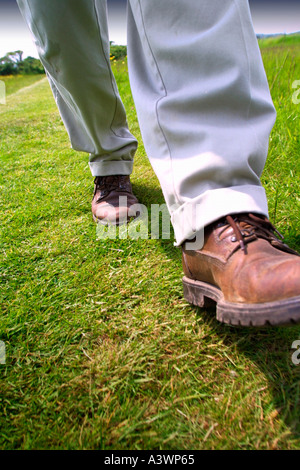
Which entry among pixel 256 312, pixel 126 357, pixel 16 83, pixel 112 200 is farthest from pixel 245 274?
pixel 16 83

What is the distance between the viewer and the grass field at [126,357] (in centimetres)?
63

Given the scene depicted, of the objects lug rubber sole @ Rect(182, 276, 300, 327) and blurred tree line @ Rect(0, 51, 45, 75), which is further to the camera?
blurred tree line @ Rect(0, 51, 45, 75)

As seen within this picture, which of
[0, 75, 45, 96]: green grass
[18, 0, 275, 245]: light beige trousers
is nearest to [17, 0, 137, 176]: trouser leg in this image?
[18, 0, 275, 245]: light beige trousers

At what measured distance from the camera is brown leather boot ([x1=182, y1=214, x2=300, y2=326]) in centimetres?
64

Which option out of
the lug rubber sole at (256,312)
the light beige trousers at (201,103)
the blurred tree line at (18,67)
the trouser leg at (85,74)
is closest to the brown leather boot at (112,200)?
the trouser leg at (85,74)

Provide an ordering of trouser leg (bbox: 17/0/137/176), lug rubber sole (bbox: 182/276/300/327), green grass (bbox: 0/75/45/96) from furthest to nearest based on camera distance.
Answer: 1. green grass (bbox: 0/75/45/96)
2. trouser leg (bbox: 17/0/137/176)
3. lug rubber sole (bbox: 182/276/300/327)

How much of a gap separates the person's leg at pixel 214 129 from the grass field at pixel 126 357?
0.14 m

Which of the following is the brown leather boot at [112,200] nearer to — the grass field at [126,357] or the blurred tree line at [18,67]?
the grass field at [126,357]

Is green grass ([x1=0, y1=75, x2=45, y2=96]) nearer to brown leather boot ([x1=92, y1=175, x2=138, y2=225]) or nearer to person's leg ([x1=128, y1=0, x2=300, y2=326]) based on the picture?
brown leather boot ([x1=92, y1=175, x2=138, y2=225])

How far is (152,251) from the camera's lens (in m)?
1.20

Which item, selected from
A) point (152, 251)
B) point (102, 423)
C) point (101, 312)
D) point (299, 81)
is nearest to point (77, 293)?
point (101, 312)

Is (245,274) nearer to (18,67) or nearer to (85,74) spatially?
(85,74)

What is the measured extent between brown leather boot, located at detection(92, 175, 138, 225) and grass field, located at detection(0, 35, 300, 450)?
0.10m
